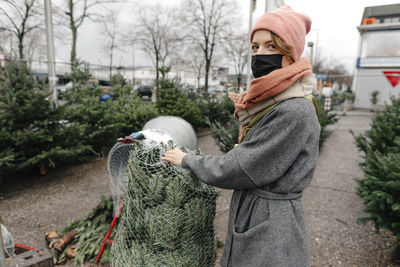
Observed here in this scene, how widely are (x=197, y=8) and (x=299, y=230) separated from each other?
21.9 m

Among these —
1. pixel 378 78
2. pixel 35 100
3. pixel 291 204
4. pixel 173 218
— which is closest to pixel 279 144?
pixel 291 204

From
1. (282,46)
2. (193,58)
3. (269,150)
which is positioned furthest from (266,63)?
(193,58)

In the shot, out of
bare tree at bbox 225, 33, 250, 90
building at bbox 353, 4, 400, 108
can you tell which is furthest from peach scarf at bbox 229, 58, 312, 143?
building at bbox 353, 4, 400, 108

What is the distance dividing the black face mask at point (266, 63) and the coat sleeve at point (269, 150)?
239mm

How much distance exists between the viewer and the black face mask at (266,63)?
1.44 metres

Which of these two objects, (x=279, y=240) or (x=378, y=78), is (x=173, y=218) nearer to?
(x=279, y=240)

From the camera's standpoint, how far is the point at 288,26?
136 centimetres

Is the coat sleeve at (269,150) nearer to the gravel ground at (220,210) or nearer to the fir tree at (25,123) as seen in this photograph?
the gravel ground at (220,210)

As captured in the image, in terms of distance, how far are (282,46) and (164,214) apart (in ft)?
4.14

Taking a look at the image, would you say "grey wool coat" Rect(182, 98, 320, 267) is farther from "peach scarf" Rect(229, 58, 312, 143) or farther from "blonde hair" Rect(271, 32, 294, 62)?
"blonde hair" Rect(271, 32, 294, 62)

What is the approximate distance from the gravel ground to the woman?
6.85 ft

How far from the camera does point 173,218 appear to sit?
5.90ft

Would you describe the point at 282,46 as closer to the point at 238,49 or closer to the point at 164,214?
the point at 164,214

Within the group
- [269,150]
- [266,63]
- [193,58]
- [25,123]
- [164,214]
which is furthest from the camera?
[193,58]
